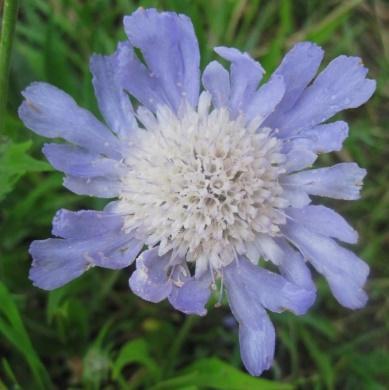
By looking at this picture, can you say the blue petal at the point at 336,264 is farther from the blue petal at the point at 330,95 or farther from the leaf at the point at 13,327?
the leaf at the point at 13,327

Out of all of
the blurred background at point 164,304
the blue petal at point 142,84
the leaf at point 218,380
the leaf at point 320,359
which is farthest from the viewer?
the leaf at point 320,359

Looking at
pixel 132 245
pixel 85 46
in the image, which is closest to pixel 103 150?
pixel 132 245

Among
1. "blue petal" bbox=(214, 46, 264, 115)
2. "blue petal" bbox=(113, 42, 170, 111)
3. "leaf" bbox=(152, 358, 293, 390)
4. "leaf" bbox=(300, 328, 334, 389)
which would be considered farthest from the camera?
"leaf" bbox=(300, 328, 334, 389)

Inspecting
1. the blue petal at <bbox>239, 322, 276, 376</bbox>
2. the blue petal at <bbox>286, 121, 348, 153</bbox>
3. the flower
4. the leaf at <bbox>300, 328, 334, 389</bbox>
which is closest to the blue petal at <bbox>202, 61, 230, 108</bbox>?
the flower

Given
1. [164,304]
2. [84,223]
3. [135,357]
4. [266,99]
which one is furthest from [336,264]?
[164,304]

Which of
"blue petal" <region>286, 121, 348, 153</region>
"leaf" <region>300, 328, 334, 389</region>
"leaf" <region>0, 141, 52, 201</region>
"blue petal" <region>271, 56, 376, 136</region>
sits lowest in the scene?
"leaf" <region>300, 328, 334, 389</region>

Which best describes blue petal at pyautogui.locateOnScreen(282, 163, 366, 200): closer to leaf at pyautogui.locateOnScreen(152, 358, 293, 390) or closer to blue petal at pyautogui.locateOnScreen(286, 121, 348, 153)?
blue petal at pyautogui.locateOnScreen(286, 121, 348, 153)

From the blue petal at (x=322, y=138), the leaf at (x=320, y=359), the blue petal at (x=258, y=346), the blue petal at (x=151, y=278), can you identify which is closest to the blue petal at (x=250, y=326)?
the blue petal at (x=258, y=346)
